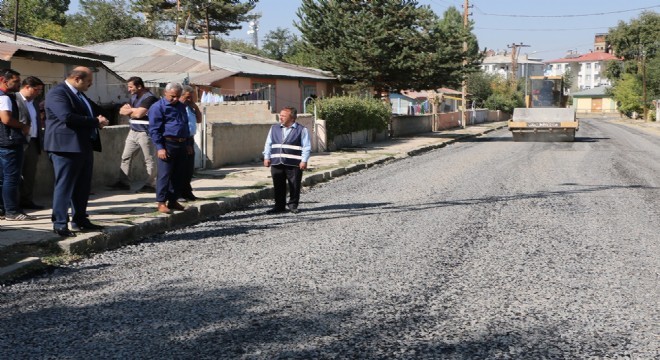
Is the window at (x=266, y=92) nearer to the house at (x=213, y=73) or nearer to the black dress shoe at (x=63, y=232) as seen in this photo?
the house at (x=213, y=73)

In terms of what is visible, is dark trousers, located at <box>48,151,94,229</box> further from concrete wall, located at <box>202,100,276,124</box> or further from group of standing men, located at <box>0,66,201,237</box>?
concrete wall, located at <box>202,100,276,124</box>

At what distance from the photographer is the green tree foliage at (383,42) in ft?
102

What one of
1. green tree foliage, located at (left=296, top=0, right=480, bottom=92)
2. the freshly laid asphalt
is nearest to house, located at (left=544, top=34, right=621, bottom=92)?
green tree foliage, located at (left=296, top=0, right=480, bottom=92)

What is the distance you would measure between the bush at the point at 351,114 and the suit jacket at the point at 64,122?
605 inches

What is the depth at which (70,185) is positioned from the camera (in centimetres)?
755

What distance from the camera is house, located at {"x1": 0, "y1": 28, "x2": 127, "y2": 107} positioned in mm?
12991

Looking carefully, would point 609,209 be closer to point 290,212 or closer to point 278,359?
point 290,212


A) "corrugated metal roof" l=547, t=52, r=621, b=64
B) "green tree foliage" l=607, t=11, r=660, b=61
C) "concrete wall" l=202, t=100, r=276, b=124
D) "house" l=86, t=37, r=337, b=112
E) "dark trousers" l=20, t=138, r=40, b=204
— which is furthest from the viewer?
"corrugated metal roof" l=547, t=52, r=621, b=64

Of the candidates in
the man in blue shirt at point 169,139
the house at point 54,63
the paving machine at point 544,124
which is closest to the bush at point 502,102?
the paving machine at point 544,124

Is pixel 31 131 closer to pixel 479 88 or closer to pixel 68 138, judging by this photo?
pixel 68 138

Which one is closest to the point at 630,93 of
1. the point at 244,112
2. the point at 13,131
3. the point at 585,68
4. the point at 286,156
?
the point at 244,112

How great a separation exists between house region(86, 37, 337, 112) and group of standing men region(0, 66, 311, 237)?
46.4ft

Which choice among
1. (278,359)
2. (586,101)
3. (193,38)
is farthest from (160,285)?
(586,101)

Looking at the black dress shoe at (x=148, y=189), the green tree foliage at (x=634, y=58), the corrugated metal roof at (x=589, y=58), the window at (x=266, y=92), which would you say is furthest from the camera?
the corrugated metal roof at (x=589, y=58)
